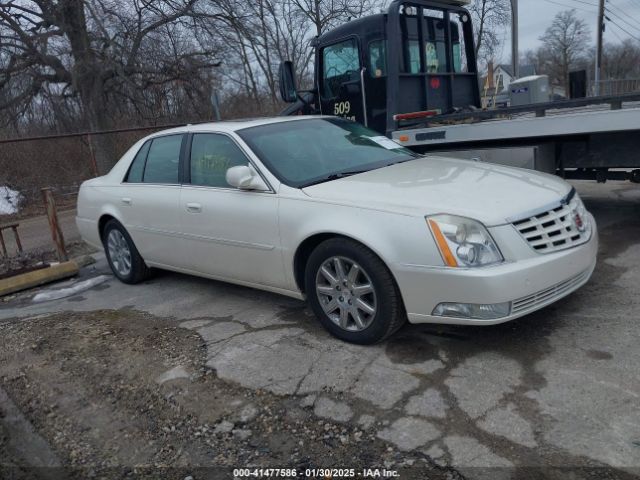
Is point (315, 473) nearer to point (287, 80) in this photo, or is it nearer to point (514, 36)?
point (287, 80)

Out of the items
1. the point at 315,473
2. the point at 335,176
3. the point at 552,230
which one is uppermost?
the point at 335,176

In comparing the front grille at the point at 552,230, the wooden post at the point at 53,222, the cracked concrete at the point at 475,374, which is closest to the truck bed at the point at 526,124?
the cracked concrete at the point at 475,374

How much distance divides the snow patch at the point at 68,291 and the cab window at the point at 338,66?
3921 mm

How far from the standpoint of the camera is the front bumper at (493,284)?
124 inches

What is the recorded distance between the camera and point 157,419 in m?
3.14

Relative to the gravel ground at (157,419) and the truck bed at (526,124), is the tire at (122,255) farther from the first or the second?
the truck bed at (526,124)

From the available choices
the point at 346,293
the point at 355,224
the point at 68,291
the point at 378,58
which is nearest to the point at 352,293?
the point at 346,293

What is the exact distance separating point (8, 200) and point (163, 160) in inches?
348

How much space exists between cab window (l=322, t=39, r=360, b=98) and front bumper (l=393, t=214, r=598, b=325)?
4.71 m

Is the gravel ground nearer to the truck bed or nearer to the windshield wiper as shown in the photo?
the windshield wiper

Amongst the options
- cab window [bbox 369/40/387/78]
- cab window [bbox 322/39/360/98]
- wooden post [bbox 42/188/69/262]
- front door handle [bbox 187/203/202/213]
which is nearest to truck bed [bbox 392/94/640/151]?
cab window [bbox 369/40/387/78]

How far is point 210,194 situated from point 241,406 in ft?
6.47

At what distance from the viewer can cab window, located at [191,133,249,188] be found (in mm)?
4520

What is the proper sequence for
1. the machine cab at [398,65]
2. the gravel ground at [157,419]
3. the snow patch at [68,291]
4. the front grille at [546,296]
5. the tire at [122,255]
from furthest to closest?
the machine cab at [398,65], the snow patch at [68,291], the tire at [122,255], the front grille at [546,296], the gravel ground at [157,419]
